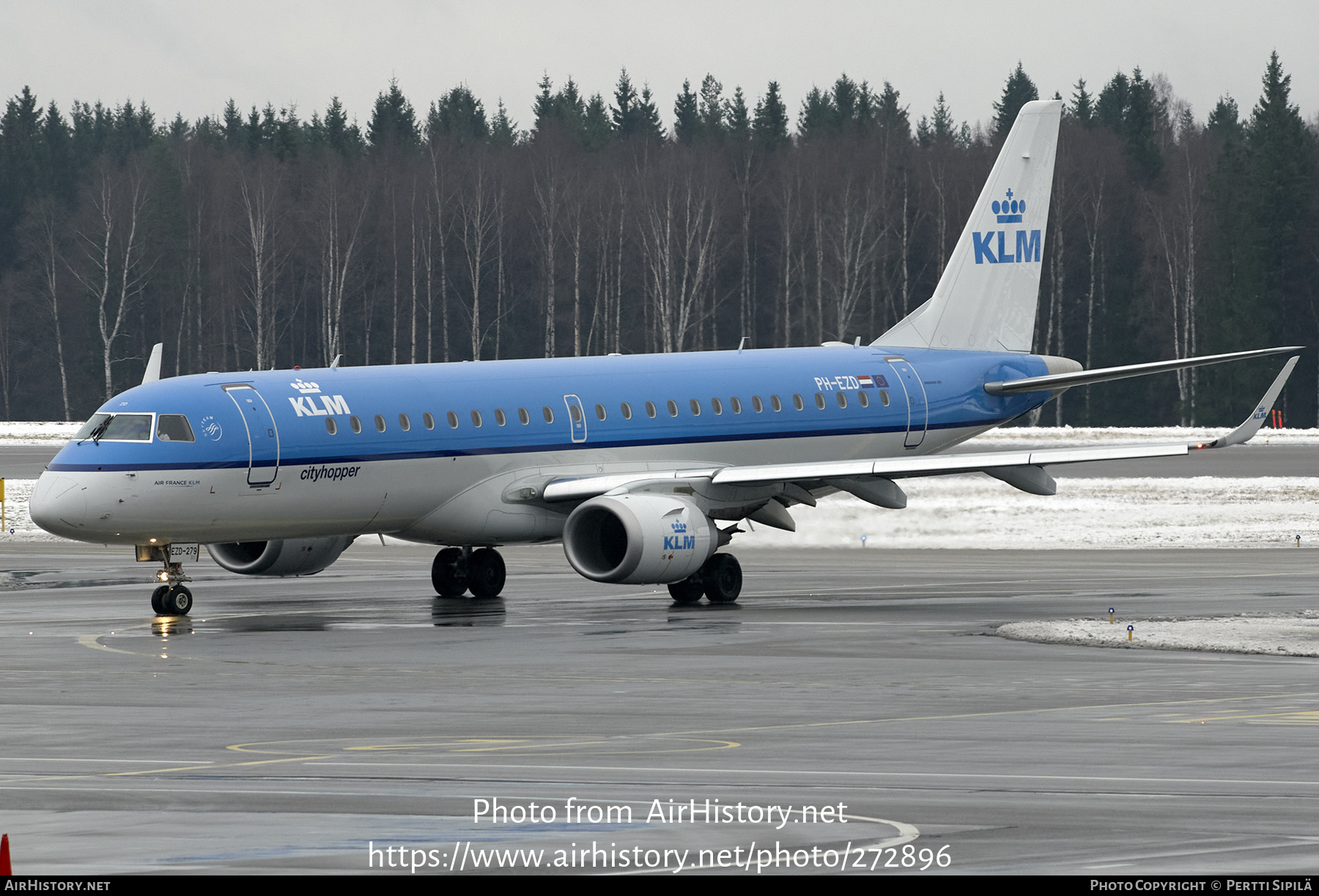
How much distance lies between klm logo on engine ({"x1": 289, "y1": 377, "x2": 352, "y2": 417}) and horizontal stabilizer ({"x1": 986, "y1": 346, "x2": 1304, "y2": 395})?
12.0 meters

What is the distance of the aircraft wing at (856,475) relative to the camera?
31.3 metres

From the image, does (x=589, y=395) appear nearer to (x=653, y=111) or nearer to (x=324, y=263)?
(x=324, y=263)

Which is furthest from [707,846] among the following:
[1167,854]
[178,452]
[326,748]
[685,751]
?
[178,452]

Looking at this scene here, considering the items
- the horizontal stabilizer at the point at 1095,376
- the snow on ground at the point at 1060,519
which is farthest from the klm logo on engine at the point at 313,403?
the snow on ground at the point at 1060,519

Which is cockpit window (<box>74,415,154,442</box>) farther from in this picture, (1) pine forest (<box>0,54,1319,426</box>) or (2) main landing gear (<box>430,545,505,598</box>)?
(1) pine forest (<box>0,54,1319,426</box>)

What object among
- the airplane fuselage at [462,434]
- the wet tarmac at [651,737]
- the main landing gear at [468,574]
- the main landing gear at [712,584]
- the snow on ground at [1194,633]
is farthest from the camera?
the main landing gear at [468,574]

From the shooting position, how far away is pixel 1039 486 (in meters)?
33.5

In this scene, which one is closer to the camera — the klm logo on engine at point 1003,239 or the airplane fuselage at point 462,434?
the airplane fuselage at point 462,434

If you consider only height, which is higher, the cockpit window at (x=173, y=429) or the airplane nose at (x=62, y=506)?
the cockpit window at (x=173, y=429)

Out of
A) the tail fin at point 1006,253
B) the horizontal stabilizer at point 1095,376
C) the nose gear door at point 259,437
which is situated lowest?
the nose gear door at point 259,437

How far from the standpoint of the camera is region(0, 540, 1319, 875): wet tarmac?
11.9 metres

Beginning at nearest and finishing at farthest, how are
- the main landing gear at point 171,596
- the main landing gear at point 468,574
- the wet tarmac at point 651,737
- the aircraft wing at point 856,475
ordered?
the wet tarmac at point 651,737
the main landing gear at point 171,596
the aircraft wing at point 856,475
the main landing gear at point 468,574

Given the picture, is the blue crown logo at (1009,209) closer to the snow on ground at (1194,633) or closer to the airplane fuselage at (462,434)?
the airplane fuselage at (462,434)

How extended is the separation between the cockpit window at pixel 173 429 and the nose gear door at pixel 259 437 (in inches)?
31.9
